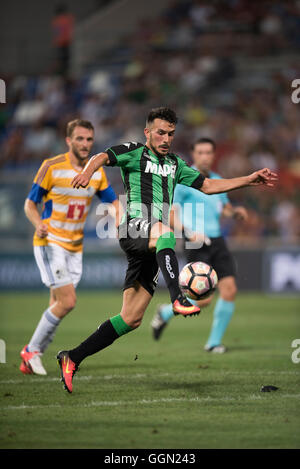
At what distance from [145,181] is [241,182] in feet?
2.81

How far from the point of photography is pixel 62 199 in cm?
788

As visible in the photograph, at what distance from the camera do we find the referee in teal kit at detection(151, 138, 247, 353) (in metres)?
9.35

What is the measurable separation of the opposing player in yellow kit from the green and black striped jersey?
1.17 m

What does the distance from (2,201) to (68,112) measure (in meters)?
5.16

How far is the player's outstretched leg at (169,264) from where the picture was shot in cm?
563

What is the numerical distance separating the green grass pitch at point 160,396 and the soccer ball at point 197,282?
867 mm

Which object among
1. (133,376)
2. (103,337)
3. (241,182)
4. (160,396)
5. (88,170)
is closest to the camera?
(88,170)

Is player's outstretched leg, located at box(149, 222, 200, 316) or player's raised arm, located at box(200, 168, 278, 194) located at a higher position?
player's raised arm, located at box(200, 168, 278, 194)

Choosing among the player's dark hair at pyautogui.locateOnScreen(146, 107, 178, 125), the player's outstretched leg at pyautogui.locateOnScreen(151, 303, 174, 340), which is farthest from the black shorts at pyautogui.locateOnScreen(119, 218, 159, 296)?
the player's outstretched leg at pyautogui.locateOnScreen(151, 303, 174, 340)

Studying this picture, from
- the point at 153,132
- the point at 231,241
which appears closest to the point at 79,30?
the point at 231,241

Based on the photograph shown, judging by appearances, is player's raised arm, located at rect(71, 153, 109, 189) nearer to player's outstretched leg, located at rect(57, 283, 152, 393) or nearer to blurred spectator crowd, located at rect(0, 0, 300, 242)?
player's outstretched leg, located at rect(57, 283, 152, 393)

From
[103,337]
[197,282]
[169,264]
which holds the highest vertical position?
[169,264]
